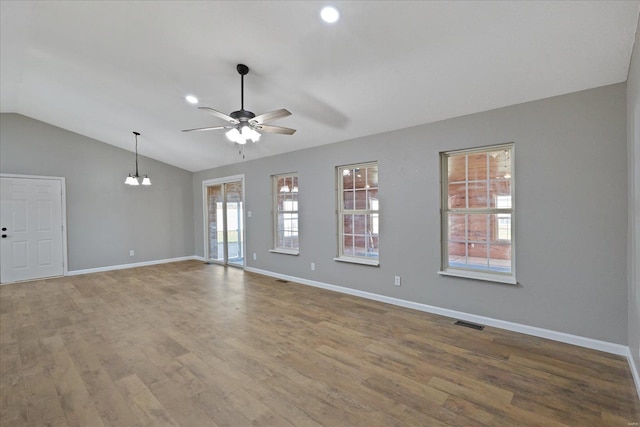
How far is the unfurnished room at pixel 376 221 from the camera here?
2.03 meters

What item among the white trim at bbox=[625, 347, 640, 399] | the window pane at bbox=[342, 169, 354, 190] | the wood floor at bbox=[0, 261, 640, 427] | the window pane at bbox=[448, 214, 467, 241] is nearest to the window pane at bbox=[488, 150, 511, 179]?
the window pane at bbox=[448, 214, 467, 241]

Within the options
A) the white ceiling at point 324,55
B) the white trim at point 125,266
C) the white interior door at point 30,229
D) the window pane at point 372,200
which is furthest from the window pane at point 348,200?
the white interior door at point 30,229

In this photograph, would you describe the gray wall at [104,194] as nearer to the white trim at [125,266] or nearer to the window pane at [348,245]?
the white trim at [125,266]

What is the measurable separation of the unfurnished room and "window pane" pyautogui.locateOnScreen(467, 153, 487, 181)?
0.03 metres

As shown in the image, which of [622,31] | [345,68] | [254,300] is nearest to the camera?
[622,31]

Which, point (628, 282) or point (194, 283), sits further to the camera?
point (194, 283)

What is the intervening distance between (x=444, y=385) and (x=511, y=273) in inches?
65.4

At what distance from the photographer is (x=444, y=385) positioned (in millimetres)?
2133

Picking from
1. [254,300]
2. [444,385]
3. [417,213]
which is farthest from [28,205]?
[444,385]

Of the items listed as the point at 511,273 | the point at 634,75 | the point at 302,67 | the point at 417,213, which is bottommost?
the point at 511,273

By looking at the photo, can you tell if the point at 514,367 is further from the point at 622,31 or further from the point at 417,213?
the point at 622,31

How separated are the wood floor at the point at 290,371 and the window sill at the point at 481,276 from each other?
0.55 metres

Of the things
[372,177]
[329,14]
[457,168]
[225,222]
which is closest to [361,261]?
[372,177]

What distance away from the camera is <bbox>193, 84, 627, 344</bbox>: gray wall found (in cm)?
255
